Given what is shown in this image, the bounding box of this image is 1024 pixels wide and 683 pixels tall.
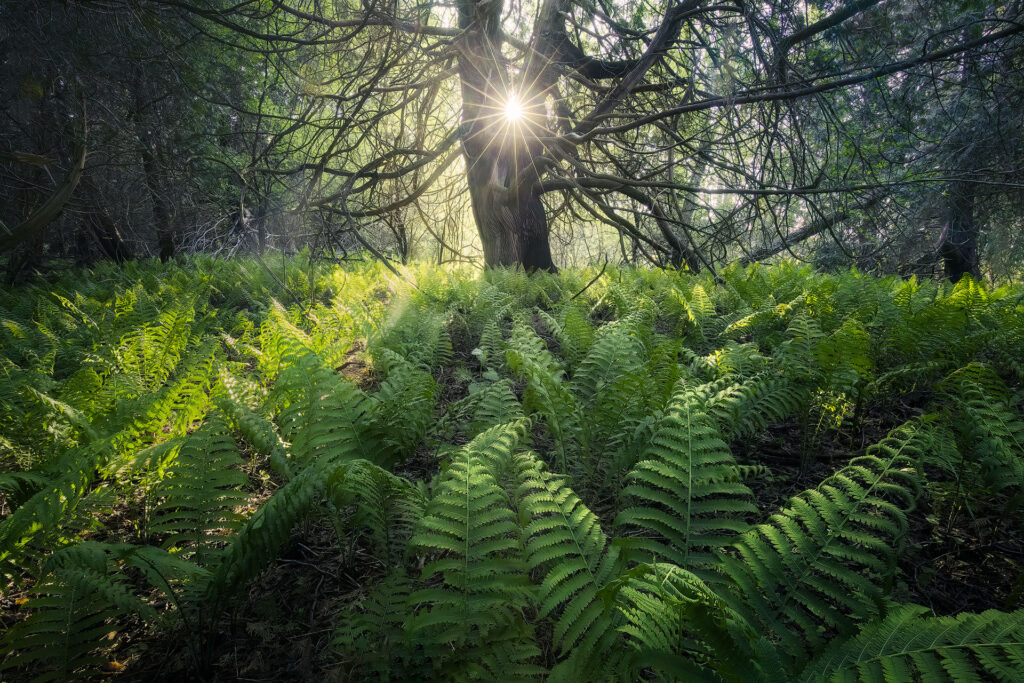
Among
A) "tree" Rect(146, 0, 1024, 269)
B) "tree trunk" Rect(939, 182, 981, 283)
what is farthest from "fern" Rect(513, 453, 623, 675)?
"tree trunk" Rect(939, 182, 981, 283)

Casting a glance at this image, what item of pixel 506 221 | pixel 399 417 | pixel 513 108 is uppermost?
pixel 506 221

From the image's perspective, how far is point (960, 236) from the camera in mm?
7602

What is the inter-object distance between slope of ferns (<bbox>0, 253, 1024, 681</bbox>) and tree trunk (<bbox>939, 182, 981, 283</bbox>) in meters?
3.54

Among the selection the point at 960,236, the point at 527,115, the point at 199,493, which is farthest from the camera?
the point at 960,236

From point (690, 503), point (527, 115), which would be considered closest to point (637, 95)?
point (527, 115)

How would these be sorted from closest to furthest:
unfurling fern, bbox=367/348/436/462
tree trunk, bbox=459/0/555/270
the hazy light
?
unfurling fern, bbox=367/348/436/462 → the hazy light → tree trunk, bbox=459/0/555/270

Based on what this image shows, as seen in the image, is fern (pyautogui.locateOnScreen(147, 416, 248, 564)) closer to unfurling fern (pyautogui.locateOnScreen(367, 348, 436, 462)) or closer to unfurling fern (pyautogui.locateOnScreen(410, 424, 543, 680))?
unfurling fern (pyautogui.locateOnScreen(367, 348, 436, 462))

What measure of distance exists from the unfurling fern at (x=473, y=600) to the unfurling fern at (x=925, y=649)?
63 cm

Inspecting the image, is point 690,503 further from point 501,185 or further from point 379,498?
point 501,185

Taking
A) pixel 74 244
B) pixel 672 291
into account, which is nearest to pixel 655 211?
pixel 672 291

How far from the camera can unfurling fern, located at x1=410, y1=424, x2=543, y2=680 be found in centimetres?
111

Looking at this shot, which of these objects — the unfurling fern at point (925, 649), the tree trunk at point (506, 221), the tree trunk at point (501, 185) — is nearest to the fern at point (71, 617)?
the unfurling fern at point (925, 649)

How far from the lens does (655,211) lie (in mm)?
4277

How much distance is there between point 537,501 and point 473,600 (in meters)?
0.30
